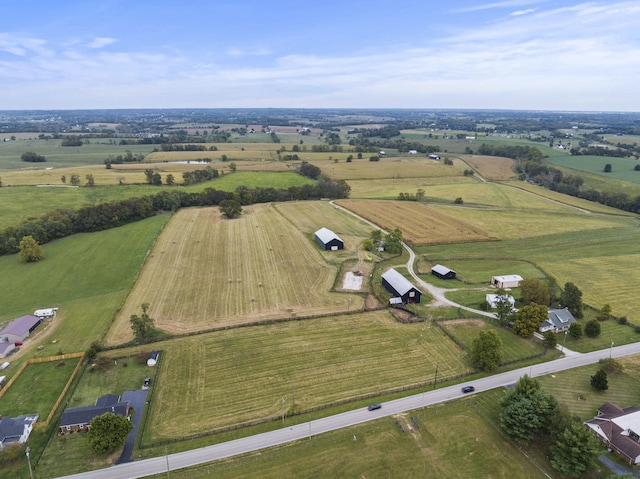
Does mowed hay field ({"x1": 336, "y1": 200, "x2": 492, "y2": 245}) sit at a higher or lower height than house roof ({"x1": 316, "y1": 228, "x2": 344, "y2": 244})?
lower

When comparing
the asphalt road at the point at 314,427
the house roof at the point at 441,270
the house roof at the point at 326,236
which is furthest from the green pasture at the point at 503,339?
the house roof at the point at 326,236

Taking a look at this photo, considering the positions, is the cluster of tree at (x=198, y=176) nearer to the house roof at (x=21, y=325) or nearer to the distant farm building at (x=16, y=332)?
the house roof at (x=21, y=325)

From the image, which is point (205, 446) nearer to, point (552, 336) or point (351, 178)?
point (552, 336)

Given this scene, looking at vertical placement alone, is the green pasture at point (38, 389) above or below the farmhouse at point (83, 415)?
below

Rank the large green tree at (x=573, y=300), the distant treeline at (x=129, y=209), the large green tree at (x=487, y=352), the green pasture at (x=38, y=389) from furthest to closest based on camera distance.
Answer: the distant treeline at (x=129, y=209) < the large green tree at (x=573, y=300) < the large green tree at (x=487, y=352) < the green pasture at (x=38, y=389)

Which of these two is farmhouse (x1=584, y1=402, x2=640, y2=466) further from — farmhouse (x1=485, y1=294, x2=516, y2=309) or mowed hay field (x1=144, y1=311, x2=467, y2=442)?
farmhouse (x1=485, y1=294, x2=516, y2=309)

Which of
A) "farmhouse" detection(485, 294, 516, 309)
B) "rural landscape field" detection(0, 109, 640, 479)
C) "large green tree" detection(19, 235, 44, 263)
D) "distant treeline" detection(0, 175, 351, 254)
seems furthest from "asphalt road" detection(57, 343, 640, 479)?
"distant treeline" detection(0, 175, 351, 254)
